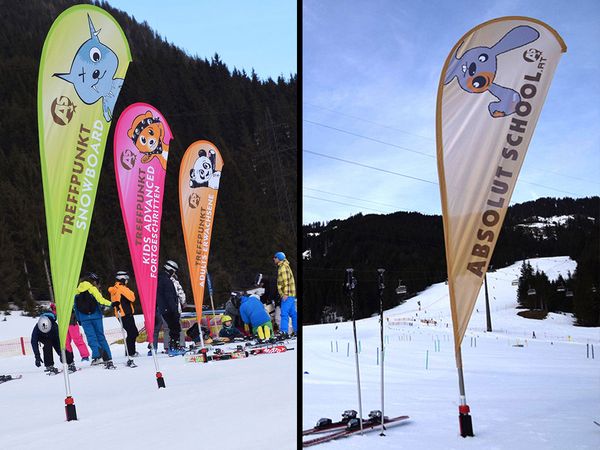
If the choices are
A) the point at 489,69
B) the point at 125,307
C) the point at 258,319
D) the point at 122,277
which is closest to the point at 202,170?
the point at 122,277

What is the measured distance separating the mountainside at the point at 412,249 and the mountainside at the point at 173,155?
2.79 m

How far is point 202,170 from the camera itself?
522 cm

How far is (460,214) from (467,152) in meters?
0.29

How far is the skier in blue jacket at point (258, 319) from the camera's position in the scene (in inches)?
239

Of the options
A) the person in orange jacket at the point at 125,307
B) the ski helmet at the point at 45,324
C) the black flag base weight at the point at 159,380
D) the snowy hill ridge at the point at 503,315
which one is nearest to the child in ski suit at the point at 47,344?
the ski helmet at the point at 45,324

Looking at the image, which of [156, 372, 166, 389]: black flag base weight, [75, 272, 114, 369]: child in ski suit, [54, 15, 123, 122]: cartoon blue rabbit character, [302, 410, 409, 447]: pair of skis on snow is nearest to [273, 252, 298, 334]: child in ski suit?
[75, 272, 114, 369]: child in ski suit

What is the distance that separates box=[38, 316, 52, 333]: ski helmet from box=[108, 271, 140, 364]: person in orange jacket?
19.5 inches

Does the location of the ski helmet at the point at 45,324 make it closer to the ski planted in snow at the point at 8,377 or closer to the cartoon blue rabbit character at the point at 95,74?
the ski planted in snow at the point at 8,377

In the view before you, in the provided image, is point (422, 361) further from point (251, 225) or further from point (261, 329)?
point (251, 225)

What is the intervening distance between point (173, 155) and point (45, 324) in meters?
8.33

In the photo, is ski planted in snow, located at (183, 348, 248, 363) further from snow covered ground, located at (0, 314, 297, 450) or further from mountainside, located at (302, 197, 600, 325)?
mountainside, located at (302, 197, 600, 325)

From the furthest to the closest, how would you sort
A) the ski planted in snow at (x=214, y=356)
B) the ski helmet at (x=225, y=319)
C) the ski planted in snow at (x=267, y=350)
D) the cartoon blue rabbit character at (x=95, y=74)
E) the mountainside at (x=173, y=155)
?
the mountainside at (x=173, y=155) < the ski helmet at (x=225, y=319) < the ski planted in snow at (x=267, y=350) < the ski planted in snow at (x=214, y=356) < the cartoon blue rabbit character at (x=95, y=74)

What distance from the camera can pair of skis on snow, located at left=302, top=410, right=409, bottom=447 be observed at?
2.96 meters

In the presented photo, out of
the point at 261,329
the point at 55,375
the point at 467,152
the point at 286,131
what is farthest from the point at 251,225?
the point at 467,152
